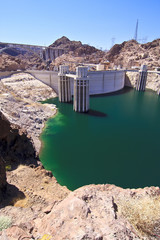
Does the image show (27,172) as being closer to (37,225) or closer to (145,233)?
(37,225)

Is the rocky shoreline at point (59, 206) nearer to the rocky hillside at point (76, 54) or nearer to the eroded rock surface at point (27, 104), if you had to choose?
the eroded rock surface at point (27, 104)

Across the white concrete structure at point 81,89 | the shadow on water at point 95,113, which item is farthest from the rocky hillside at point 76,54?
the shadow on water at point 95,113

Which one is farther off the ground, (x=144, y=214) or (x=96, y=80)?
(x=96, y=80)

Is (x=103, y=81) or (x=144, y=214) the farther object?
(x=103, y=81)

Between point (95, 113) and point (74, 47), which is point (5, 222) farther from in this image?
point (74, 47)

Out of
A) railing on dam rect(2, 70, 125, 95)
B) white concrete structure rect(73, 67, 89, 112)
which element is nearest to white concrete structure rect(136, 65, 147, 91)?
railing on dam rect(2, 70, 125, 95)

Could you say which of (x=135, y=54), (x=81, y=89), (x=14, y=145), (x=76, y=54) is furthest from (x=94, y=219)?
(x=76, y=54)
